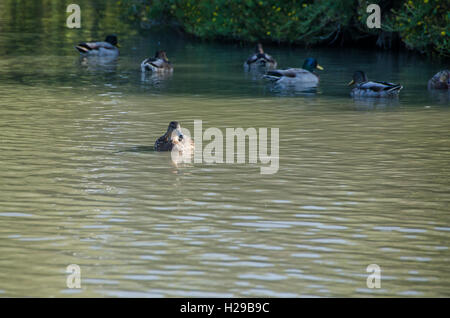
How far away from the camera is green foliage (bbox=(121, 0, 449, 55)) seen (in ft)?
98.6

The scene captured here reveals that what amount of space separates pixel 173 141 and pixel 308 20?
21153 millimetres

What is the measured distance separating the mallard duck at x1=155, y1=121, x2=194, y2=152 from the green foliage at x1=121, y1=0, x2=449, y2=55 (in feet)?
51.7

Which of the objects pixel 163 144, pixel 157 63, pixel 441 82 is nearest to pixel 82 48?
pixel 157 63

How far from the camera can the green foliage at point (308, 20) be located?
3006 centimetres

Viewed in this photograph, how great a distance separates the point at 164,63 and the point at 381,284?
1963 centimetres

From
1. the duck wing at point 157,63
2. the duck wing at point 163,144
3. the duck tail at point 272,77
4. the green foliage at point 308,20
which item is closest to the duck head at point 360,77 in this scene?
the duck tail at point 272,77

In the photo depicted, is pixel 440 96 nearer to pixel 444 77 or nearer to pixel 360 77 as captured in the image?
pixel 444 77

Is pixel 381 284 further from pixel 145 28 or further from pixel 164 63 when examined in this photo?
pixel 145 28

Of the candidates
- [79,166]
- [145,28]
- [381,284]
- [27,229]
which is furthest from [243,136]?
[145,28]

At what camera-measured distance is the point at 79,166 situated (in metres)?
13.8

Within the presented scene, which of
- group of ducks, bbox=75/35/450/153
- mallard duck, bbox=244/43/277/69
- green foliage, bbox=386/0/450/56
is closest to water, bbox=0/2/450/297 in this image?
group of ducks, bbox=75/35/450/153

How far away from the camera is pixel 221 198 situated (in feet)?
39.0

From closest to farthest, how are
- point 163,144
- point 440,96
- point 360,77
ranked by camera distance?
point 163,144 → point 440,96 → point 360,77

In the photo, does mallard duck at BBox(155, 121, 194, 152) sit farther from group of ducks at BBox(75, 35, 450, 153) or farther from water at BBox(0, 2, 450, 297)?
group of ducks at BBox(75, 35, 450, 153)
